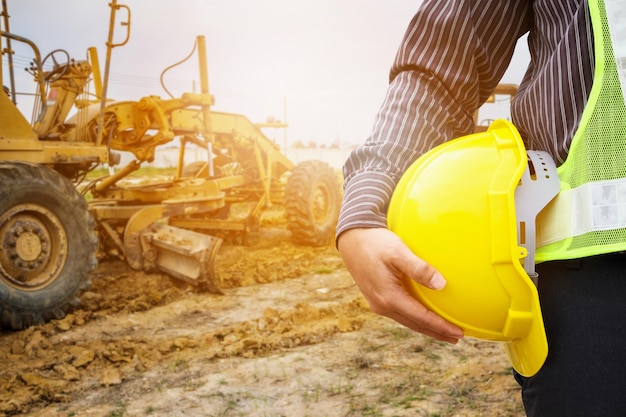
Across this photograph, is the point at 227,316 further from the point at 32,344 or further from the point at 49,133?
the point at 49,133

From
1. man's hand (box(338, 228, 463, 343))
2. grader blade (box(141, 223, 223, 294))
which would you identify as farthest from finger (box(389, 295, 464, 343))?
grader blade (box(141, 223, 223, 294))

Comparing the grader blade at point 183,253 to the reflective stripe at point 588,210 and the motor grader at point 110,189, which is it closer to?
the motor grader at point 110,189

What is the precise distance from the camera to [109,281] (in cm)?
602

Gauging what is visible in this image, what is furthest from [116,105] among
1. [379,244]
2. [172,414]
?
[379,244]

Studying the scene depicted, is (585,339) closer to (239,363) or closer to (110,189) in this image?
(239,363)

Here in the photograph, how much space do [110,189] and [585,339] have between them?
290 inches

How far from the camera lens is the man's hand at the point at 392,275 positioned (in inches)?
38.4

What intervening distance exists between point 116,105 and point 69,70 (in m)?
0.76

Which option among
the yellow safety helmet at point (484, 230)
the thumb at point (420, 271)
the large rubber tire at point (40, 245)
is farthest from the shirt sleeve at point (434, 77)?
the large rubber tire at point (40, 245)

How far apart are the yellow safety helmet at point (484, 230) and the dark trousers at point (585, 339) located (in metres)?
0.03

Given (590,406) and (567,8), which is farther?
(567,8)

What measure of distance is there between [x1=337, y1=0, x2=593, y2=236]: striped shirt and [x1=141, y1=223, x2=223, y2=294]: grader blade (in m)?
4.56

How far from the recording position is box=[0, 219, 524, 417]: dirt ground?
10.2ft

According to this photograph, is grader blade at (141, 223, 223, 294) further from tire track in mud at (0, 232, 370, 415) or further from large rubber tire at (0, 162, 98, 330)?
large rubber tire at (0, 162, 98, 330)
